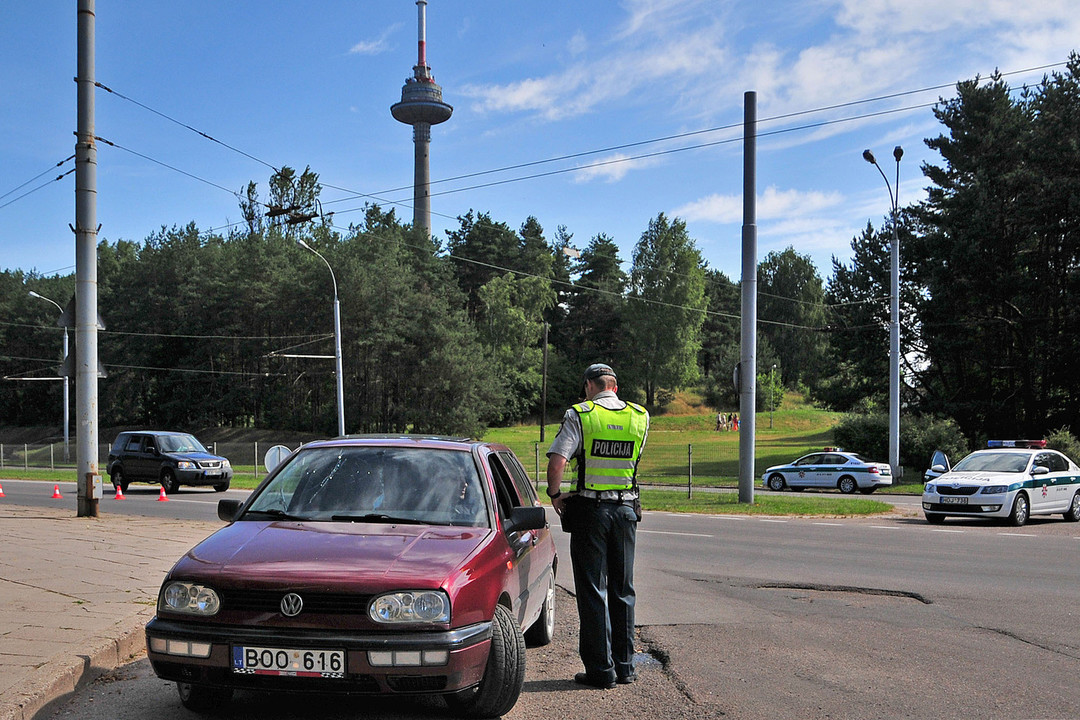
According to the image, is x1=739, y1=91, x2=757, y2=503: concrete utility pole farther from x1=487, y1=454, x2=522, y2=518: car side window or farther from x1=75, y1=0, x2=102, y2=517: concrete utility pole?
x1=487, y1=454, x2=522, y2=518: car side window

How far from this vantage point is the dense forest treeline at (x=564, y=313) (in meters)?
43.5

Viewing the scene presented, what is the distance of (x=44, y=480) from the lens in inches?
1377

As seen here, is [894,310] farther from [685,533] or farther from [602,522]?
[602,522]

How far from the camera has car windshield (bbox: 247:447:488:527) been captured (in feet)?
17.6

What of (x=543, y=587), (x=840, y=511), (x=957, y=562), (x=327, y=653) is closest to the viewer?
(x=327, y=653)

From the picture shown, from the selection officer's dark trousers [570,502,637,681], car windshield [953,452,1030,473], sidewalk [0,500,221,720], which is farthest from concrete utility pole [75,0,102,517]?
car windshield [953,452,1030,473]

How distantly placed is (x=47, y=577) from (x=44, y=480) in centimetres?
2958

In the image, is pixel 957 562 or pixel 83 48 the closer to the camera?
pixel 957 562

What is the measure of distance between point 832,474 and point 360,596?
105 ft

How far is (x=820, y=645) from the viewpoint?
6.91m

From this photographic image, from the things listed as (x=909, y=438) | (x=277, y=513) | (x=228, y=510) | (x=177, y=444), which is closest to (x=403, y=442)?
(x=277, y=513)

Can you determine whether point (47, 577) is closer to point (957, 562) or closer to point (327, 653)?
point (327, 653)

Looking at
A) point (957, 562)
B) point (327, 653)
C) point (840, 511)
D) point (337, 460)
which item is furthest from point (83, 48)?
point (840, 511)

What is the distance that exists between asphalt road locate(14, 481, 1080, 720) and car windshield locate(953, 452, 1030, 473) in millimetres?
5642
